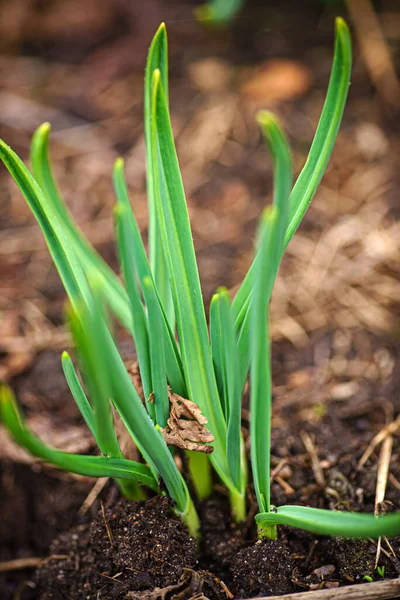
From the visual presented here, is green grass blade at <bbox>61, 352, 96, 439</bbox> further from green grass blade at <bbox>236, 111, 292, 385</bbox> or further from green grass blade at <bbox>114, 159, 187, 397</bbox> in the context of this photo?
green grass blade at <bbox>236, 111, 292, 385</bbox>

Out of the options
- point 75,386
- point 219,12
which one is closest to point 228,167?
point 219,12

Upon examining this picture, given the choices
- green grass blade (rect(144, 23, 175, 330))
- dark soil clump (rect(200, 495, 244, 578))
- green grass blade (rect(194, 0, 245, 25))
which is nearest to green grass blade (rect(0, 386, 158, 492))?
dark soil clump (rect(200, 495, 244, 578))

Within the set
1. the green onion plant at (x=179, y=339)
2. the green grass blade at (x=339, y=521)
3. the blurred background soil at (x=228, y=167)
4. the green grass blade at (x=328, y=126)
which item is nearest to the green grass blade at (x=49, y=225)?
the green onion plant at (x=179, y=339)

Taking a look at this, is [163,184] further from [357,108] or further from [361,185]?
[357,108]

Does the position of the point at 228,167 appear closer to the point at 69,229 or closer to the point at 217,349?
the point at 69,229

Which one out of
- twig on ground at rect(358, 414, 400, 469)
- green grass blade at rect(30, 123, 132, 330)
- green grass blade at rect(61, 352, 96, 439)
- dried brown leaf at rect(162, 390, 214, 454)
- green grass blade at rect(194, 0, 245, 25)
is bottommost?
twig on ground at rect(358, 414, 400, 469)
